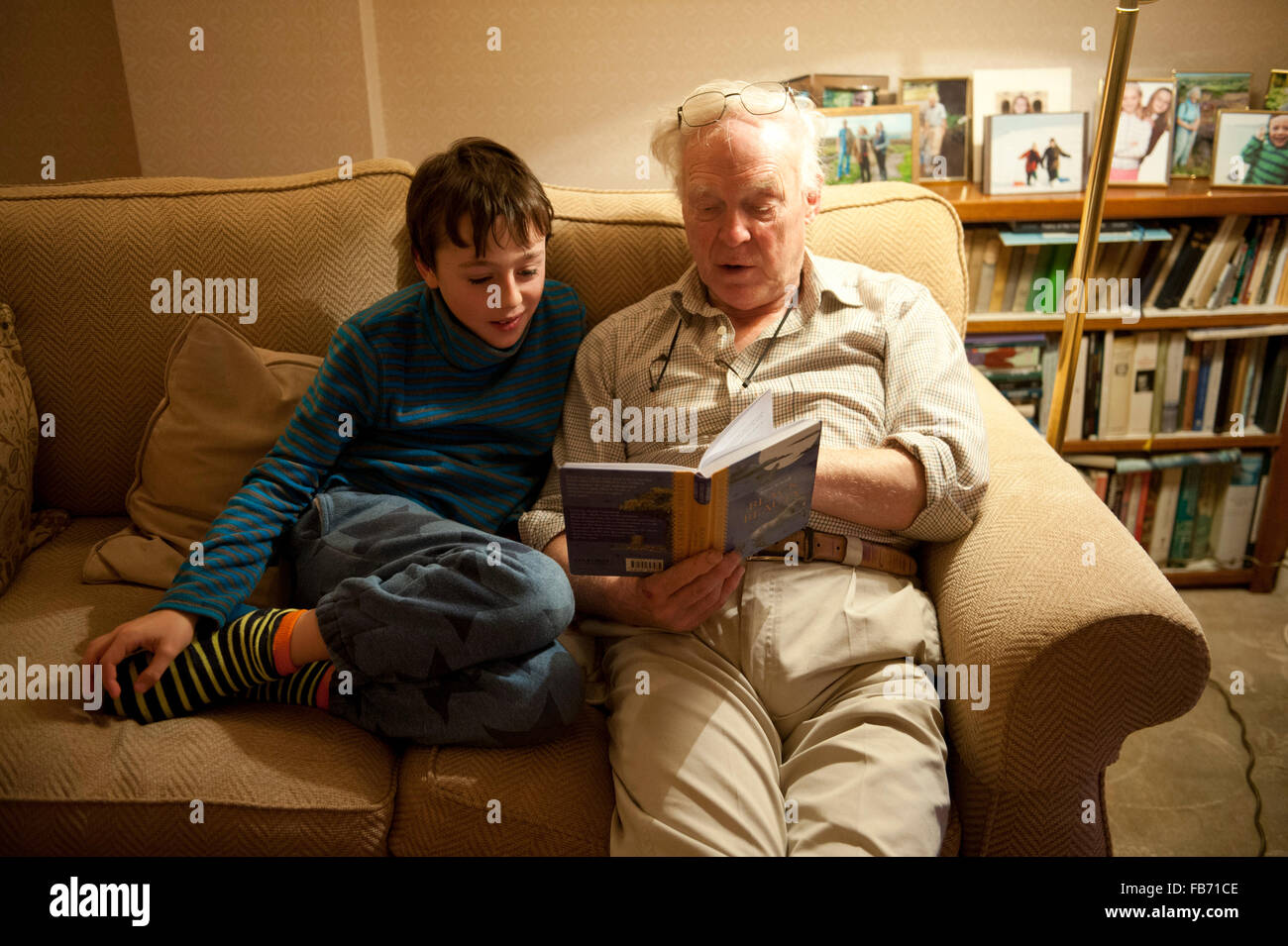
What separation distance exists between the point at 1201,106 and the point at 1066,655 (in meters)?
1.89

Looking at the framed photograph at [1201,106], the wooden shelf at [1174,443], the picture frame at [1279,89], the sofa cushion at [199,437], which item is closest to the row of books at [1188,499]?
the wooden shelf at [1174,443]

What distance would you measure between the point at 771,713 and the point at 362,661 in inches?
22.4

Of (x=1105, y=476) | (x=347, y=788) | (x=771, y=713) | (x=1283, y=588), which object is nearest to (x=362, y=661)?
(x=347, y=788)

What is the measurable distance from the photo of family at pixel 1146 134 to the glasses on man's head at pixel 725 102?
48.6 inches

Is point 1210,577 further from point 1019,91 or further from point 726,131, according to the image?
point 726,131

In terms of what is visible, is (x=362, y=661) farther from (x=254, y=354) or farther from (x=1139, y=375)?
(x=1139, y=375)

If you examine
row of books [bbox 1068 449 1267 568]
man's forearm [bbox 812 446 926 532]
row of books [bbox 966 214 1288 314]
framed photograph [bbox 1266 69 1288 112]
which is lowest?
row of books [bbox 1068 449 1267 568]

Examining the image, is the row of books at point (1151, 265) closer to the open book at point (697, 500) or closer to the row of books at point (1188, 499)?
the row of books at point (1188, 499)

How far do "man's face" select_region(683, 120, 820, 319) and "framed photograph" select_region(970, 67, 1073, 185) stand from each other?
112cm

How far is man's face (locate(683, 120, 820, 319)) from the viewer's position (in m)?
1.38

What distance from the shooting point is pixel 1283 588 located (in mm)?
2434

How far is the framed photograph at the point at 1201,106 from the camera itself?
2.27m

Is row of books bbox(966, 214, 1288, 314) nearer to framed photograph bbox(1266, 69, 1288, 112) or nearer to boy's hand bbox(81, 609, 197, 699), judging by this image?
framed photograph bbox(1266, 69, 1288, 112)

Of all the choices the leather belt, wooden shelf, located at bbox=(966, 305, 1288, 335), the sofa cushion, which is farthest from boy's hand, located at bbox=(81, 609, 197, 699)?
wooden shelf, located at bbox=(966, 305, 1288, 335)
